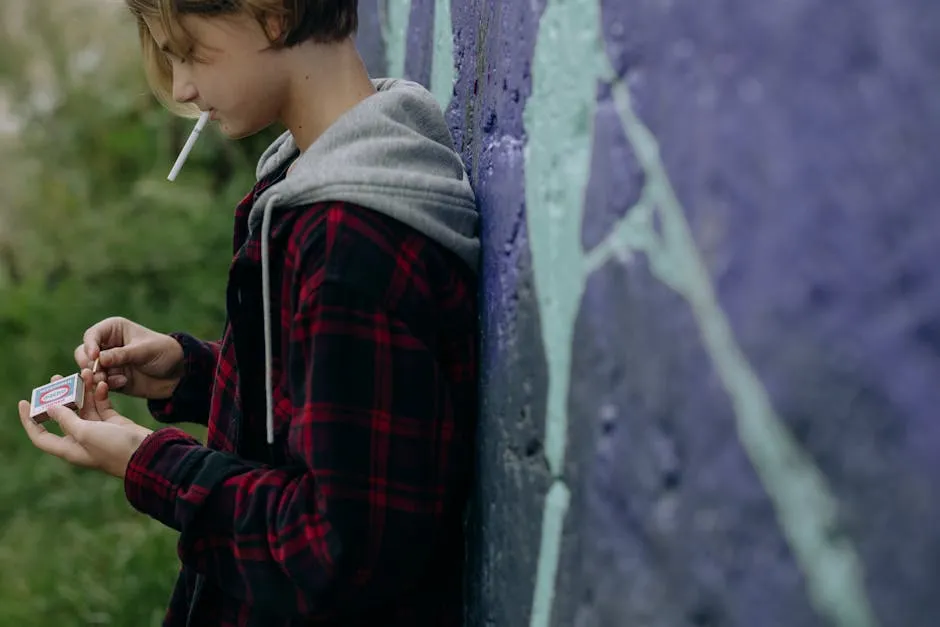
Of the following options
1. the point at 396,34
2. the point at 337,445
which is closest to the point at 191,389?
the point at 337,445

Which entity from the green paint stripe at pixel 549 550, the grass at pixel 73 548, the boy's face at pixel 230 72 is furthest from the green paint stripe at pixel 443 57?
the grass at pixel 73 548

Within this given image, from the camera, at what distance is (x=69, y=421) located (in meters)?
1.57

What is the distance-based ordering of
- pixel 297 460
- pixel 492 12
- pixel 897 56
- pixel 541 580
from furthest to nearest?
pixel 492 12 < pixel 297 460 < pixel 541 580 < pixel 897 56

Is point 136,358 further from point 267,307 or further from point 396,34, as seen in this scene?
point 396,34

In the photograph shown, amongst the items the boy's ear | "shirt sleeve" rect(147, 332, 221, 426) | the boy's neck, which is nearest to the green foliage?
"shirt sleeve" rect(147, 332, 221, 426)

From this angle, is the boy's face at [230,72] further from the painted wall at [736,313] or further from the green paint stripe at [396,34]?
the green paint stripe at [396,34]

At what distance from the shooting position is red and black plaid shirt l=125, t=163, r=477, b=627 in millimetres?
1285

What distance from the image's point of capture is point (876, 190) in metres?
0.82

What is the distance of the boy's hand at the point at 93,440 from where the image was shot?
1.52 metres

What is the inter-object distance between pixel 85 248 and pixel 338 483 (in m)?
3.86

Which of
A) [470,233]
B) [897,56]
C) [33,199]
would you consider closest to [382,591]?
[470,233]

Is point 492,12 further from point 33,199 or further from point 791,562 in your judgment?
point 33,199

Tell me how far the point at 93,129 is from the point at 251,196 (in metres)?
4.02

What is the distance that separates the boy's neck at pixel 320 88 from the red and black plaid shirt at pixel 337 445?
17 centimetres
